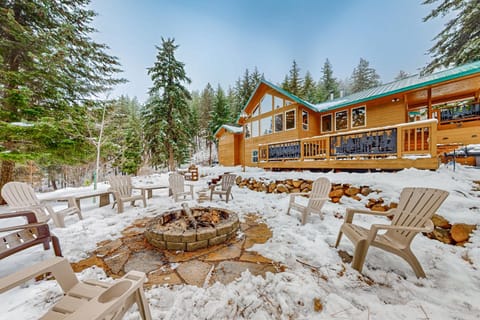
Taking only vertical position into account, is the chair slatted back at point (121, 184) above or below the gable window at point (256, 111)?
below

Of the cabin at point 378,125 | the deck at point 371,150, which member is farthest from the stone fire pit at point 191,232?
the cabin at point 378,125

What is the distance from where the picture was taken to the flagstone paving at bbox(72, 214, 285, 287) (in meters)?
2.02

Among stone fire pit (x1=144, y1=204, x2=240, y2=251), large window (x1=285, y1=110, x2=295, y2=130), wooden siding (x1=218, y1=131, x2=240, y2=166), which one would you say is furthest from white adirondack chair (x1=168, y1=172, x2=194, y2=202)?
wooden siding (x1=218, y1=131, x2=240, y2=166)

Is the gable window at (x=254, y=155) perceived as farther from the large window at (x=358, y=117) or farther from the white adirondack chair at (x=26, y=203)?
the white adirondack chair at (x=26, y=203)

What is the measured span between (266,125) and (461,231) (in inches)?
406

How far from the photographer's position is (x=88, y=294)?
49.6 inches

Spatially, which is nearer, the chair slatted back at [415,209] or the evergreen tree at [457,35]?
the chair slatted back at [415,209]

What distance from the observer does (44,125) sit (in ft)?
16.7

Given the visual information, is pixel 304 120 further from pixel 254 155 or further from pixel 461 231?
pixel 461 231

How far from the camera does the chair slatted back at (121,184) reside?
4855 mm

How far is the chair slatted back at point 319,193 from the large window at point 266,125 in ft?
27.3

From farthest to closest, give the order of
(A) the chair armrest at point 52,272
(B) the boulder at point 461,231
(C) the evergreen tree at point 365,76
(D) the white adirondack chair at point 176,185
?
(C) the evergreen tree at point 365,76 → (D) the white adirondack chair at point 176,185 → (B) the boulder at point 461,231 → (A) the chair armrest at point 52,272

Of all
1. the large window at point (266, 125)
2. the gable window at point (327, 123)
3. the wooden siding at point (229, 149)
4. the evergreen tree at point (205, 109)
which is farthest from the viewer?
the evergreen tree at point (205, 109)

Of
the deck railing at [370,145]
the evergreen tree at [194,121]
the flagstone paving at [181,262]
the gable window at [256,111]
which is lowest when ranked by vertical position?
the flagstone paving at [181,262]
